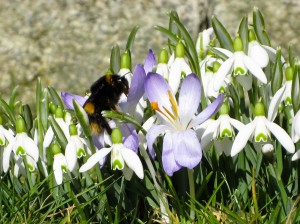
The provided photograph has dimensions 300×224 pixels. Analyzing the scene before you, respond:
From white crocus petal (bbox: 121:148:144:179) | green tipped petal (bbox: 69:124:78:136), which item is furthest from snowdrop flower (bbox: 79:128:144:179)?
green tipped petal (bbox: 69:124:78:136)

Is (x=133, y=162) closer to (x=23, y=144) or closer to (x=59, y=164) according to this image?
(x=59, y=164)

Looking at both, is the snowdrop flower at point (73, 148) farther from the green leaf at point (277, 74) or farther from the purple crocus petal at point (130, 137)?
the green leaf at point (277, 74)

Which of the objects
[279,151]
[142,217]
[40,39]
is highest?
[40,39]

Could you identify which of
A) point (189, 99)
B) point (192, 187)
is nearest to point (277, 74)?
point (189, 99)

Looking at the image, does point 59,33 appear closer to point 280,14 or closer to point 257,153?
point 280,14

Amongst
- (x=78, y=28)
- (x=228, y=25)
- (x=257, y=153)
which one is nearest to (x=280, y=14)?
(x=228, y=25)
